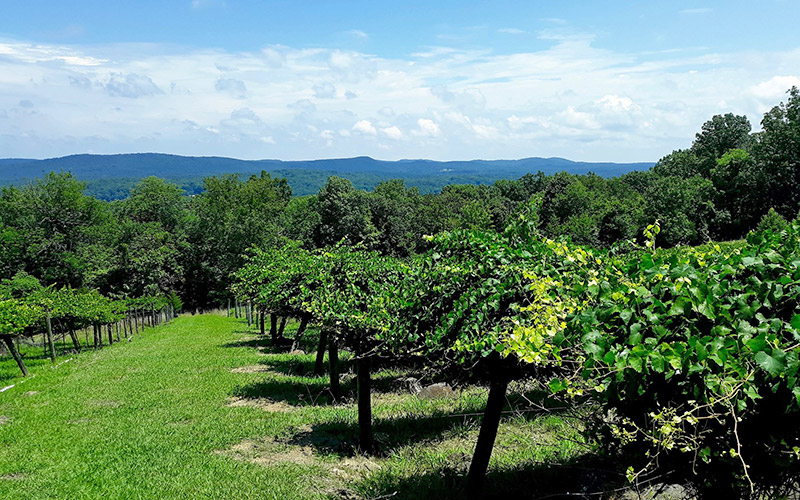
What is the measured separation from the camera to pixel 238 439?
461 inches

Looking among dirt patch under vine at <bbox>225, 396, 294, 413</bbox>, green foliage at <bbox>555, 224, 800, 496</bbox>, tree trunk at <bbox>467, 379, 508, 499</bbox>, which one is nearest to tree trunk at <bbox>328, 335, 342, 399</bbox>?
dirt patch under vine at <bbox>225, 396, 294, 413</bbox>

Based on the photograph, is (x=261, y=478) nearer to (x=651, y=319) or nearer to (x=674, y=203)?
(x=651, y=319)

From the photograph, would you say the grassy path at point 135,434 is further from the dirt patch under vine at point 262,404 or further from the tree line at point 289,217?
the tree line at point 289,217

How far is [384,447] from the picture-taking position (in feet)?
34.6

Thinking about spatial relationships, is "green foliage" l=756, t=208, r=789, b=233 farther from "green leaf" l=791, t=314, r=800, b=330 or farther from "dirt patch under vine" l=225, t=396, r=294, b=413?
"dirt patch under vine" l=225, t=396, r=294, b=413

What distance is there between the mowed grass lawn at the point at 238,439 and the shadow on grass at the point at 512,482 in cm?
4

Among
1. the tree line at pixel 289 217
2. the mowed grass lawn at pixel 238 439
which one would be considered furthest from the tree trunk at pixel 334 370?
the tree line at pixel 289 217

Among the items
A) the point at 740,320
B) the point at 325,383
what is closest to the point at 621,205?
the point at 325,383

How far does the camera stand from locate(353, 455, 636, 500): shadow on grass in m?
7.14

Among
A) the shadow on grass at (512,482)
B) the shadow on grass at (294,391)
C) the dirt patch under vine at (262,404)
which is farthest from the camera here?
the shadow on grass at (294,391)

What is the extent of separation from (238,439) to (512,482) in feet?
21.5

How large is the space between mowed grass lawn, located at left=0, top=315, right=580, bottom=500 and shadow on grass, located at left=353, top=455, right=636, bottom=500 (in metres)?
0.04

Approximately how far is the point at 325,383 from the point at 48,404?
826cm

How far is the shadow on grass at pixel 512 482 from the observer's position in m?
7.14
